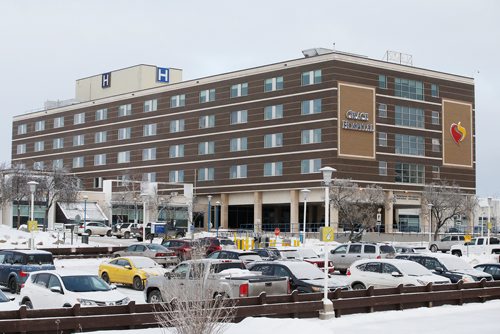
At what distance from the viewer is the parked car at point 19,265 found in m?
29.2

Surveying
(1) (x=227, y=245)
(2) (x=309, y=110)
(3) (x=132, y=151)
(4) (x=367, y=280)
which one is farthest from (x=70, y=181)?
(4) (x=367, y=280)

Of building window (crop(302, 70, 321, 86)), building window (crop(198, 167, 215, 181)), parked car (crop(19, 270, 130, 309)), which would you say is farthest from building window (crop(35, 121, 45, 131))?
parked car (crop(19, 270, 130, 309))

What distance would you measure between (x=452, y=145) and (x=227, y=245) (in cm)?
5035

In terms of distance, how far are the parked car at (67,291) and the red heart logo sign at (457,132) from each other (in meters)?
77.1

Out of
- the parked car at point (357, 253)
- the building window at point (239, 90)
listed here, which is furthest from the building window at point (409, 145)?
the parked car at point (357, 253)

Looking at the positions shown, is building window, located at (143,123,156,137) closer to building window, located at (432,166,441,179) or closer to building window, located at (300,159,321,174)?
building window, located at (300,159,321,174)

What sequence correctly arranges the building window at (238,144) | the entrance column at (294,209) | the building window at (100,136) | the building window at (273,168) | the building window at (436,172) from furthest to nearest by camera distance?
the building window at (100,136) < the building window at (238,144) < the building window at (436,172) < the building window at (273,168) < the entrance column at (294,209)

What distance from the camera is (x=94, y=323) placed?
725 inches

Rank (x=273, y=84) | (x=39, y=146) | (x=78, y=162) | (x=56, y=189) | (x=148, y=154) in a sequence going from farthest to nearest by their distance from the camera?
(x=39, y=146), (x=78, y=162), (x=148, y=154), (x=273, y=84), (x=56, y=189)

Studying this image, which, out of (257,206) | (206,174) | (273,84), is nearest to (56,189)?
(206,174)

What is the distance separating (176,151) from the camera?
335 feet

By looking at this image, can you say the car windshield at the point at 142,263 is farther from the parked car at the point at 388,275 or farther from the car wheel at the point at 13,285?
the parked car at the point at 388,275

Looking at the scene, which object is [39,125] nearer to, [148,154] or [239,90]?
[148,154]

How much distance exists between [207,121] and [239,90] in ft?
22.9
